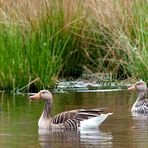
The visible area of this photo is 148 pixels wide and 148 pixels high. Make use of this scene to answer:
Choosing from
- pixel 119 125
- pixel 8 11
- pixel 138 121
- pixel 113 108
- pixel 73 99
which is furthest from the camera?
pixel 8 11

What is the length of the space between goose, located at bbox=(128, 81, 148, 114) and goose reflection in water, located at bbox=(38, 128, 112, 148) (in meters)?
2.47

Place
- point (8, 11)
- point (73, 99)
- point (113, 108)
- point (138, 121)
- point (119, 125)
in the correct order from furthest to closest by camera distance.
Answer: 1. point (8, 11)
2. point (73, 99)
3. point (113, 108)
4. point (138, 121)
5. point (119, 125)

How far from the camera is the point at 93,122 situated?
43.5 ft

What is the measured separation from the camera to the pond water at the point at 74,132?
11.6m

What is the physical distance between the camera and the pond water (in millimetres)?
11633

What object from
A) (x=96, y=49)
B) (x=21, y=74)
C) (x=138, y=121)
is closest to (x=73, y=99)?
(x=21, y=74)

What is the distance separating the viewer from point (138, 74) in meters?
18.6

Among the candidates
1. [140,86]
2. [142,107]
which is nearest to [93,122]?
[142,107]

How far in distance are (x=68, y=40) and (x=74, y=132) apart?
7.55m

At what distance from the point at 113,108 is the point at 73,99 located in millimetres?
1624

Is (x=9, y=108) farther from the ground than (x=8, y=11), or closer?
closer

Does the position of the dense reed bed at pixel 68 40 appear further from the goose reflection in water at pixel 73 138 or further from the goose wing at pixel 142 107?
the goose reflection in water at pixel 73 138

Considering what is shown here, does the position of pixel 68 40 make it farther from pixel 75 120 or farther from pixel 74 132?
pixel 74 132

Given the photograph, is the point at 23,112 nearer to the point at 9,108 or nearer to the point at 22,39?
the point at 9,108
